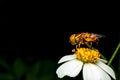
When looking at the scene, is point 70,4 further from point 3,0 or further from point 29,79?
point 29,79

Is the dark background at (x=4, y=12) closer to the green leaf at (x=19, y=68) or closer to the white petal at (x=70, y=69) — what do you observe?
the green leaf at (x=19, y=68)

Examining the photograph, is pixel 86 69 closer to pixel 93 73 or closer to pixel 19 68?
pixel 93 73

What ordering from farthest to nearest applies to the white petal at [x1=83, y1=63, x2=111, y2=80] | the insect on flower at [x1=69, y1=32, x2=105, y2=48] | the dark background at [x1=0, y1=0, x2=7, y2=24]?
1. the dark background at [x1=0, y1=0, x2=7, y2=24]
2. the insect on flower at [x1=69, y1=32, x2=105, y2=48]
3. the white petal at [x1=83, y1=63, x2=111, y2=80]

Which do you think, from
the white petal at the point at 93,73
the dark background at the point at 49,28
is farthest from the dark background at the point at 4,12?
the white petal at the point at 93,73

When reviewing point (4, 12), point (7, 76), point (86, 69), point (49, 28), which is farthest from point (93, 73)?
point (49, 28)

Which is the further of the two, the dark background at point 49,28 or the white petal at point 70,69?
the dark background at point 49,28

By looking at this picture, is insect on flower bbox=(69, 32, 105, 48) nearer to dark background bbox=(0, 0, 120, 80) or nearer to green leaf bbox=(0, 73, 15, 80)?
green leaf bbox=(0, 73, 15, 80)

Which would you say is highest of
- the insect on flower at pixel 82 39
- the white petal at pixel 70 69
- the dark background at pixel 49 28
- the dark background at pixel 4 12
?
the insect on flower at pixel 82 39

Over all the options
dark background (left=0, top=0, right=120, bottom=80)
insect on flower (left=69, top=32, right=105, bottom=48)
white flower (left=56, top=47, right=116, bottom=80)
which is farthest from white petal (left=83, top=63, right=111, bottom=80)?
dark background (left=0, top=0, right=120, bottom=80)

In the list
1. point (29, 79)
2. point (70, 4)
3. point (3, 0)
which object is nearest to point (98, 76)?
point (29, 79)
